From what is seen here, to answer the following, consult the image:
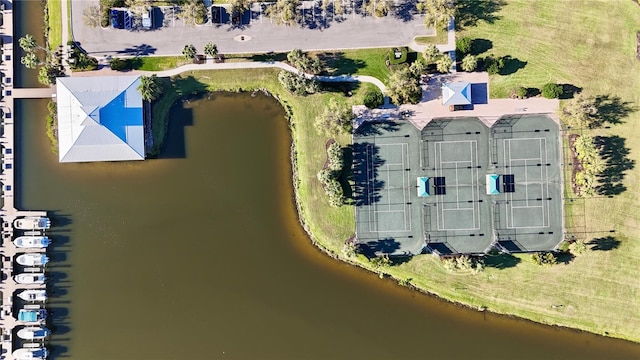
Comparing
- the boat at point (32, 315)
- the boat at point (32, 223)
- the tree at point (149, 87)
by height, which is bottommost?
the boat at point (32, 315)

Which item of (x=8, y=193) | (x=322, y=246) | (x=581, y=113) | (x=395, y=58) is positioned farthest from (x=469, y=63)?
(x=8, y=193)

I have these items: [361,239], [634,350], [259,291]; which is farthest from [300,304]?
[634,350]

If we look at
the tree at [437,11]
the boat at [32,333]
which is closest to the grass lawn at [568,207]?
the tree at [437,11]

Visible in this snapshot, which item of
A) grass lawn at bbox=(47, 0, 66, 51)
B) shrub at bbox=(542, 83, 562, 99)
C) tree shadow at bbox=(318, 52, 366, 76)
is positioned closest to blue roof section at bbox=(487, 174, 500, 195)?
shrub at bbox=(542, 83, 562, 99)

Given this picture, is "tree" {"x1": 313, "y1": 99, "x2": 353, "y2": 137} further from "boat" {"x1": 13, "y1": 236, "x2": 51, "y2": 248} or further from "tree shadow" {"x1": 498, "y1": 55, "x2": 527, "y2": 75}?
"boat" {"x1": 13, "y1": 236, "x2": 51, "y2": 248}

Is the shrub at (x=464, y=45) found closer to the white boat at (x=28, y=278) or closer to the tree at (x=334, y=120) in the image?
the tree at (x=334, y=120)

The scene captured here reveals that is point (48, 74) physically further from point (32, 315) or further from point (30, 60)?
point (32, 315)

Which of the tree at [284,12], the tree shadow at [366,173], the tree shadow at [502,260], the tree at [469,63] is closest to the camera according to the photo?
the tree at [469,63]

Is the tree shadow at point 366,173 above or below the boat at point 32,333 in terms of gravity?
above

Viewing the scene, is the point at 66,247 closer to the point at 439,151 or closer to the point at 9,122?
the point at 9,122
